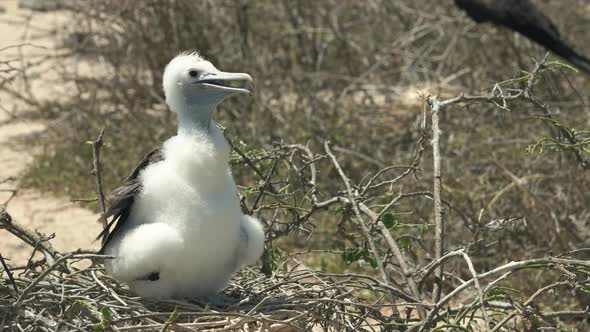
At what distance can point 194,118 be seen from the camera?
2727 mm

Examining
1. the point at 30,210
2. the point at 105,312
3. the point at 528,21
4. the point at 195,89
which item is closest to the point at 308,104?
the point at 528,21

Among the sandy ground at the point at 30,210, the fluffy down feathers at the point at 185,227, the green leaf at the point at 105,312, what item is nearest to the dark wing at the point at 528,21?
the sandy ground at the point at 30,210

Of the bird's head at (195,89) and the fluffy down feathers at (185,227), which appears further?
the bird's head at (195,89)

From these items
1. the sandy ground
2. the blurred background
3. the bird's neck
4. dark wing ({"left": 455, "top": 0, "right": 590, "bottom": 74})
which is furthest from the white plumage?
dark wing ({"left": 455, "top": 0, "right": 590, "bottom": 74})

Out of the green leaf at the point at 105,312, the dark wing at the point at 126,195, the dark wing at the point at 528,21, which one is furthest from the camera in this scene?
the dark wing at the point at 528,21

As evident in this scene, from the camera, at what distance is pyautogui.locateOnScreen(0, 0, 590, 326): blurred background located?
4.95m

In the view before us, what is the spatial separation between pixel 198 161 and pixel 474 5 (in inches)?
115

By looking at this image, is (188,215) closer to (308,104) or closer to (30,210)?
(30,210)

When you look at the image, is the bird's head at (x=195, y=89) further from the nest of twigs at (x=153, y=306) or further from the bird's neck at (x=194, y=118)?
the nest of twigs at (x=153, y=306)

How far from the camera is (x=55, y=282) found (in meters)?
2.62

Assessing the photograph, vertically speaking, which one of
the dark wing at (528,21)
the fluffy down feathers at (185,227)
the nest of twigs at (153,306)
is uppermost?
the dark wing at (528,21)

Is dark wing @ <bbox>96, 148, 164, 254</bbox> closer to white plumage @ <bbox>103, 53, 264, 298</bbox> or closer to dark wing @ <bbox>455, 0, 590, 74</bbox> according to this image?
white plumage @ <bbox>103, 53, 264, 298</bbox>

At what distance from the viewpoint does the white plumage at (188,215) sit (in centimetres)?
262

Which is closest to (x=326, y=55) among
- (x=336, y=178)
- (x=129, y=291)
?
(x=336, y=178)
